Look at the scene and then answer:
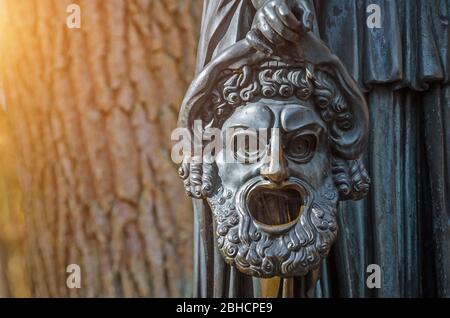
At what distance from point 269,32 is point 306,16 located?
0.23 feet

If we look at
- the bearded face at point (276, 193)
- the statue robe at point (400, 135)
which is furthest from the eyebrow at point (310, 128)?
→ the statue robe at point (400, 135)

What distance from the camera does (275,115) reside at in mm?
2197

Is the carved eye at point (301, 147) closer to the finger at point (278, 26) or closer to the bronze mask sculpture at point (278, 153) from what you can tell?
the bronze mask sculpture at point (278, 153)

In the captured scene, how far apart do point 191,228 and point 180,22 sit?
1.65 feet

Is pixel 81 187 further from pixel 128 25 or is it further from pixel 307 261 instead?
pixel 307 261

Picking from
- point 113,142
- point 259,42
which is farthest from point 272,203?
point 113,142

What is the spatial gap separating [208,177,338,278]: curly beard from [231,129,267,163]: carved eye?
0.13 ft

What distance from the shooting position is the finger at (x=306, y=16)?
2184 mm

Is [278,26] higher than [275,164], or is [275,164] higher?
[278,26]

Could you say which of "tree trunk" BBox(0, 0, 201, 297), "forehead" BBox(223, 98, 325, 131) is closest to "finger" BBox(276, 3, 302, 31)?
"forehead" BBox(223, 98, 325, 131)

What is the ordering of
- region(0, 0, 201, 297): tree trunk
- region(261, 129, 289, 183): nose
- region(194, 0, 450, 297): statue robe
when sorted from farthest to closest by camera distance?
region(0, 0, 201, 297): tree trunk, region(194, 0, 450, 297): statue robe, region(261, 129, 289, 183): nose

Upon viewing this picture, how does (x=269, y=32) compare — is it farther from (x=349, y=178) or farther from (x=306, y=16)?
(x=349, y=178)

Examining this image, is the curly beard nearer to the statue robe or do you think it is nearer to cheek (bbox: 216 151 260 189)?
cheek (bbox: 216 151 260 189)

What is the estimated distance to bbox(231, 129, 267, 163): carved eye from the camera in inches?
86.2
